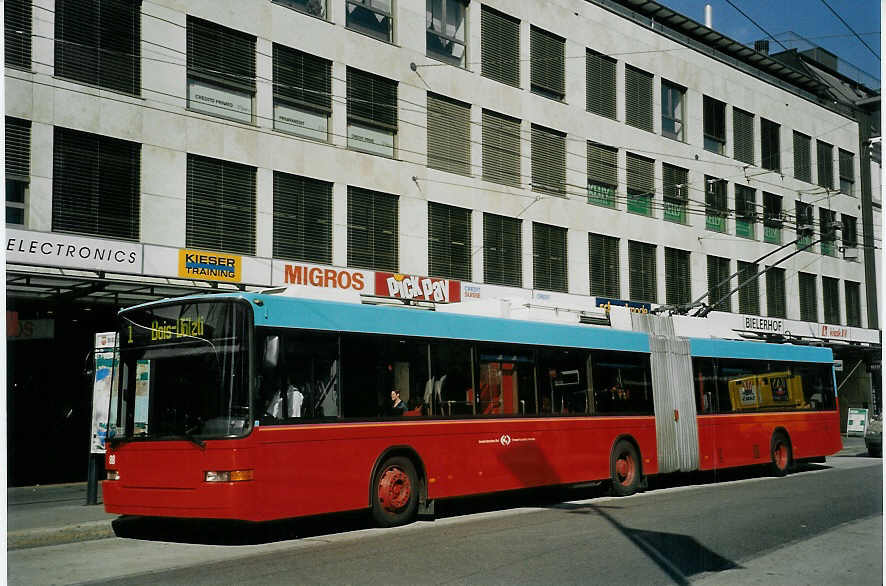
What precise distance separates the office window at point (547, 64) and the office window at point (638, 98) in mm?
3620

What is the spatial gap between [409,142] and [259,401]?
1631 centimetres

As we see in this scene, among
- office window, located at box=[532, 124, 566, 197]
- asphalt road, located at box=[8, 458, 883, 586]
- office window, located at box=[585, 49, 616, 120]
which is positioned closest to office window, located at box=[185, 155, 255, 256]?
asphalt road, located at box=[8, 458, 883, 586]

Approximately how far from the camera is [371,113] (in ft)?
84.5

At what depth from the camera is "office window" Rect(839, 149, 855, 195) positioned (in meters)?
45.5

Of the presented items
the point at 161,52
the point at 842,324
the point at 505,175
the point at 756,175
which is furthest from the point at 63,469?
the point at 842,324

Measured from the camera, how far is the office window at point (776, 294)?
135 ft

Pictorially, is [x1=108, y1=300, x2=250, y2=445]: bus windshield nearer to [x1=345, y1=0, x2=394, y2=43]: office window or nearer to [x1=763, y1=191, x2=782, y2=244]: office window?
[x1=345, y1=0, x2=394, y2=43]: office window

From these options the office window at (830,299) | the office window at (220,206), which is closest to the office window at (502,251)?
the office window at (220,206)

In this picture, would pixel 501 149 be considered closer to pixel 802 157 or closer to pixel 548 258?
pixel 548 258

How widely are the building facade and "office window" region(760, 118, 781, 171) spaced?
0.13 m

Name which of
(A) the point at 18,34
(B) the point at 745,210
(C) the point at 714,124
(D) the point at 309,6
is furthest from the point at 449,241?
(B) the point at 745,210

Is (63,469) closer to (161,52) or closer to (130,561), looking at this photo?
(161,52)

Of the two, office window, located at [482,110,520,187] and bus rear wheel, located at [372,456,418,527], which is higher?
office window, located at [482,110,520,187]

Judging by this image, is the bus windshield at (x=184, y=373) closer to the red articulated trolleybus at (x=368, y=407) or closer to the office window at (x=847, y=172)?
the red articulated trolleybus at (x=368, y=407)
